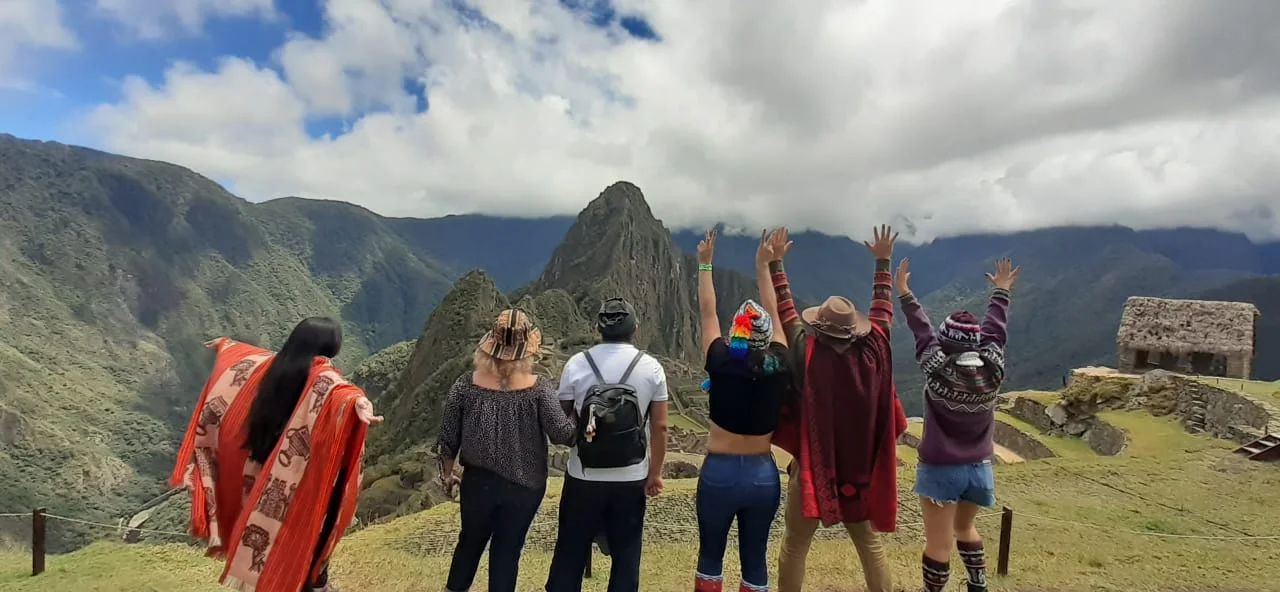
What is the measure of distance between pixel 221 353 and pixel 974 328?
18.6 ft

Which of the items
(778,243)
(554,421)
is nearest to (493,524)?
(554,421)

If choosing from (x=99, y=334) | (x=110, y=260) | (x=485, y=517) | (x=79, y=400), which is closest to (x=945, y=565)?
(x=485, y=517)

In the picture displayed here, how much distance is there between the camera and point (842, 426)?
483 cm

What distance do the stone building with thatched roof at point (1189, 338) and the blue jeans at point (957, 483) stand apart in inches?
1138

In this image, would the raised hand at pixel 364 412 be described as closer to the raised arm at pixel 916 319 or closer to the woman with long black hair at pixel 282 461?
the woman with long black hair at pixel 282 461

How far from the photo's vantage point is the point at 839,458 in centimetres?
490

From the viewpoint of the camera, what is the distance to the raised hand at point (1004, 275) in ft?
18.3

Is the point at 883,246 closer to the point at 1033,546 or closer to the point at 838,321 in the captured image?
the point at 838,321

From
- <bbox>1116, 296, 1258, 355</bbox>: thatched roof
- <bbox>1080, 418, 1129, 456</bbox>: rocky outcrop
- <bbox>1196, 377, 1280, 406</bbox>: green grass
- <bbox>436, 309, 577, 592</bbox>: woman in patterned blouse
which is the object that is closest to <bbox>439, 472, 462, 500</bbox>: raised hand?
<bbox>436, 309, 577, 592</bbox>: woman in patterned blouse

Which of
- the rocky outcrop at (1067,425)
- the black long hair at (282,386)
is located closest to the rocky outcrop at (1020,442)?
the rocky outcrop at (1067,425)

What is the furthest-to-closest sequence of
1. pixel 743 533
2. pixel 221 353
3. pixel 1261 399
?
pixel 1261 399 → pixel 221 353 → pixel 743 533

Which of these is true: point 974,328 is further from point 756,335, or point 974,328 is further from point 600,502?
point 600,502

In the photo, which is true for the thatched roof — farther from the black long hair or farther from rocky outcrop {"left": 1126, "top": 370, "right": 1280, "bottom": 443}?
the black long hair

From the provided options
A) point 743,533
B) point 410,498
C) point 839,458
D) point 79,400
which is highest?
point 839,458
